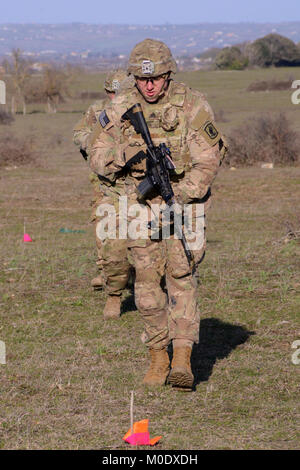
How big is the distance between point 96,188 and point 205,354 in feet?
9.24

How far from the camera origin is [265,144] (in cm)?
2211

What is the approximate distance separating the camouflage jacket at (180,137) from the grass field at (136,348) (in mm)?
1388

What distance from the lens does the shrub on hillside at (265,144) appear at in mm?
21578

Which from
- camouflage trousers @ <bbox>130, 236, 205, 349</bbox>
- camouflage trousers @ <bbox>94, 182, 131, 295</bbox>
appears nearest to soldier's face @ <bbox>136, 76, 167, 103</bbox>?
camouflage trousers @ <bbox>130, 236, 205, 349</bbox>

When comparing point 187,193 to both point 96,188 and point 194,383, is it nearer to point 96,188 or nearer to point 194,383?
point 194,383

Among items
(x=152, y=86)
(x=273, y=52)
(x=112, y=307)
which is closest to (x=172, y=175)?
(x=152, y=86)

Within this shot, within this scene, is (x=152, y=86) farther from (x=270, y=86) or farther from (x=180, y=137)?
(x=270, y=86)

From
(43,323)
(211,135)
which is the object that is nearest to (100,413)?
(211,135)

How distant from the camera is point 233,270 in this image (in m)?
10.1

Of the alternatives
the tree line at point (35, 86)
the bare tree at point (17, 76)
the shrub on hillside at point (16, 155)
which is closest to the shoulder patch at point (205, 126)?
the shrub on hillside at point (16, 155)

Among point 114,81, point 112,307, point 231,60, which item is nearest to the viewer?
point 112,307

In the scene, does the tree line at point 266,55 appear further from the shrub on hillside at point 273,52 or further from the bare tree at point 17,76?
the bare tree at point 17,76

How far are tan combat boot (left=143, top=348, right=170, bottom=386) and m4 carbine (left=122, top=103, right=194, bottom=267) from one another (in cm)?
72

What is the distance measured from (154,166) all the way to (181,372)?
53.0 inches
